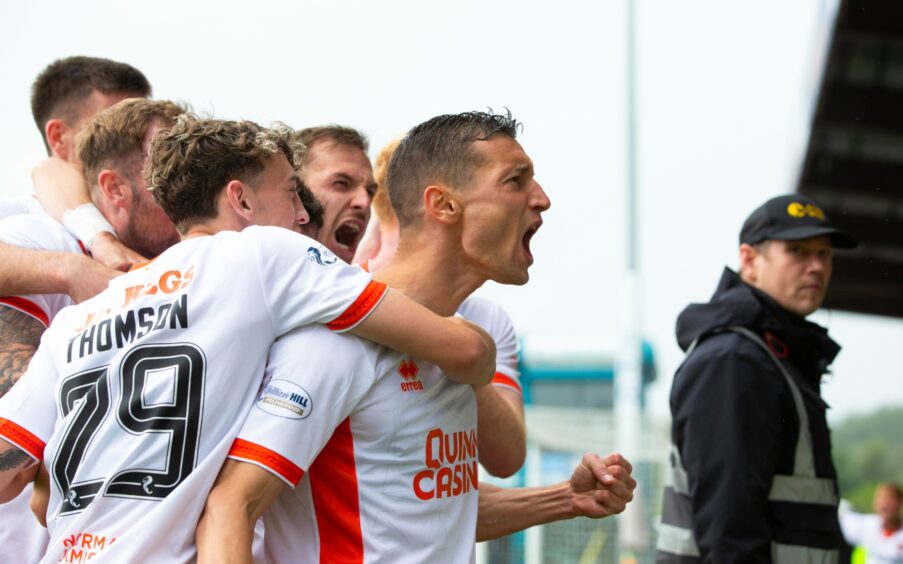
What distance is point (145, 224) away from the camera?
3.20 m

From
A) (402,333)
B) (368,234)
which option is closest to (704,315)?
(368,234)

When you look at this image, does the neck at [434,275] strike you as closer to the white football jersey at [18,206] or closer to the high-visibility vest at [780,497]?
the white football jersey at [18,206]

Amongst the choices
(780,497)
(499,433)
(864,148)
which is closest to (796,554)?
(780,497)

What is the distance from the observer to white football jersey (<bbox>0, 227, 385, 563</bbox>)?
2.34m

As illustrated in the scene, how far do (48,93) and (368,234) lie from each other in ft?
3.88

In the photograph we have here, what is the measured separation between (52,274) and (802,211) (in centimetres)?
305

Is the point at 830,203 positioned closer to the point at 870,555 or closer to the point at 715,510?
the point at 870,555

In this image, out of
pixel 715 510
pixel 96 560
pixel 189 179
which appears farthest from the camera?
pixel 715 510

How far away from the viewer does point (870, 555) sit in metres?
12.6

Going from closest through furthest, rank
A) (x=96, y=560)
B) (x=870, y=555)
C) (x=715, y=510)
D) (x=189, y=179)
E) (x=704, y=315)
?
(x=96, y=560), (x=189, y=179), (x=715, y=510), (x=704, y=315), (x=870, y=555)

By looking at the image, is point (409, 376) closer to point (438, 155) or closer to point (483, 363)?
point (483, 363)

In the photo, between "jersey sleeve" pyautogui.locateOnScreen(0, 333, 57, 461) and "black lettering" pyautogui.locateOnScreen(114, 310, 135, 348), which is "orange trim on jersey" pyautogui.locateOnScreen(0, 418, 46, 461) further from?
"black lettering" pyautogui.locateOnScreen(114, 310, 135, 348)

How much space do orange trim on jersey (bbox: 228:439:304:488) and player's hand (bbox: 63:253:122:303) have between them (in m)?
0.70

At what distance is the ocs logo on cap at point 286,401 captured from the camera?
7.82ft
